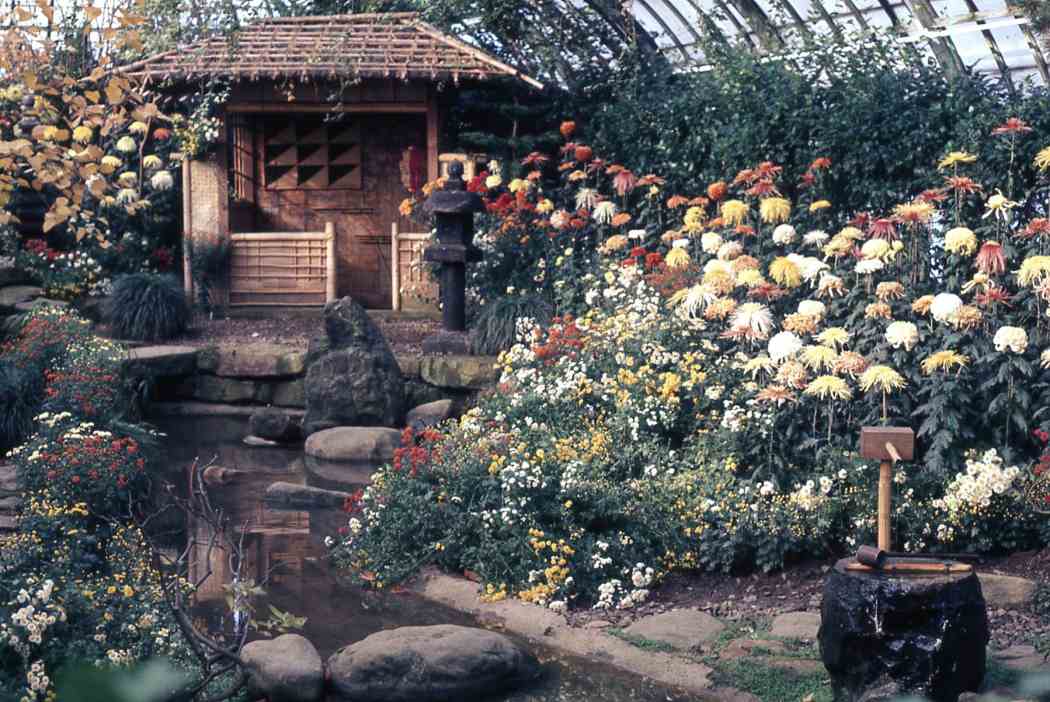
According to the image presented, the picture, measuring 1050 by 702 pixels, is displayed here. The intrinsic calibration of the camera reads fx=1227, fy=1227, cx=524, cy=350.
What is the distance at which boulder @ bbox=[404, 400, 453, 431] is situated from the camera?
10523 millimetres

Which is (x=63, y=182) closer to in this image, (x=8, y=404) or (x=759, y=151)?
(x=8, y=404)

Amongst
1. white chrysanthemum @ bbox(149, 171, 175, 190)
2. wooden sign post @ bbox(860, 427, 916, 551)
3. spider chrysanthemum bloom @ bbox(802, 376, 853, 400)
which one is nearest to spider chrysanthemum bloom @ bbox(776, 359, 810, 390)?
spider chrysanthemum bloom @ bbox(802, 376, 853, 400)

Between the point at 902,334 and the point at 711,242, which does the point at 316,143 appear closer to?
the point at 711,242

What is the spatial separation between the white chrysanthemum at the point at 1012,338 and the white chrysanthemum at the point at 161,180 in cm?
985

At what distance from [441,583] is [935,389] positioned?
3022 mm

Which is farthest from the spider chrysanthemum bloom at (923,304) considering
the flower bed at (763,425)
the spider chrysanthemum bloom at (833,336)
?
the spider chrysanthemum bloom at (833,336)

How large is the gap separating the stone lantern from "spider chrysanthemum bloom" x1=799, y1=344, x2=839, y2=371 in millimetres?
4516

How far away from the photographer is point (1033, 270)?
7.10 metres

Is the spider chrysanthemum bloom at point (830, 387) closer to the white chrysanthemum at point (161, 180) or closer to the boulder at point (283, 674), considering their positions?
the boulder at point (283, 674)

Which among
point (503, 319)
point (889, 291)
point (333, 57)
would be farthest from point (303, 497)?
point (333, 57)

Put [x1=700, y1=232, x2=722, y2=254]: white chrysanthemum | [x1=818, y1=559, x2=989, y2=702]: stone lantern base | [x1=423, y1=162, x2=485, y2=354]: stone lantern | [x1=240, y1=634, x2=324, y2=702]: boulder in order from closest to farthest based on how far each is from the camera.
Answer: [x1=818, y1=559, x2=989, y2=702]: stone lantern base
[x1=240, y1=634, x2=324, y2=702]: boulder
[x1=700, y1=232, x2=722, y2=254]: white chrysanthemum
[x1=423, y1=162, x2=485, y2=354]: stone lantern

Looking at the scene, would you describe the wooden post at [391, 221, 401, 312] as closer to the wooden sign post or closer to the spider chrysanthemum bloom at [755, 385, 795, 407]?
the spider chrysanthemum bloom at [755, 385, 795, 407]

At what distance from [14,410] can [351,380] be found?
112 inches

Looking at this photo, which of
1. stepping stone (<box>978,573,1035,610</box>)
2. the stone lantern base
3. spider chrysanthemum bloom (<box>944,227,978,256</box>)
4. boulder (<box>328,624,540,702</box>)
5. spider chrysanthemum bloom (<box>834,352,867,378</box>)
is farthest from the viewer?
spider chrysanthemum bloom (<box>944,227,978,256</box>)
